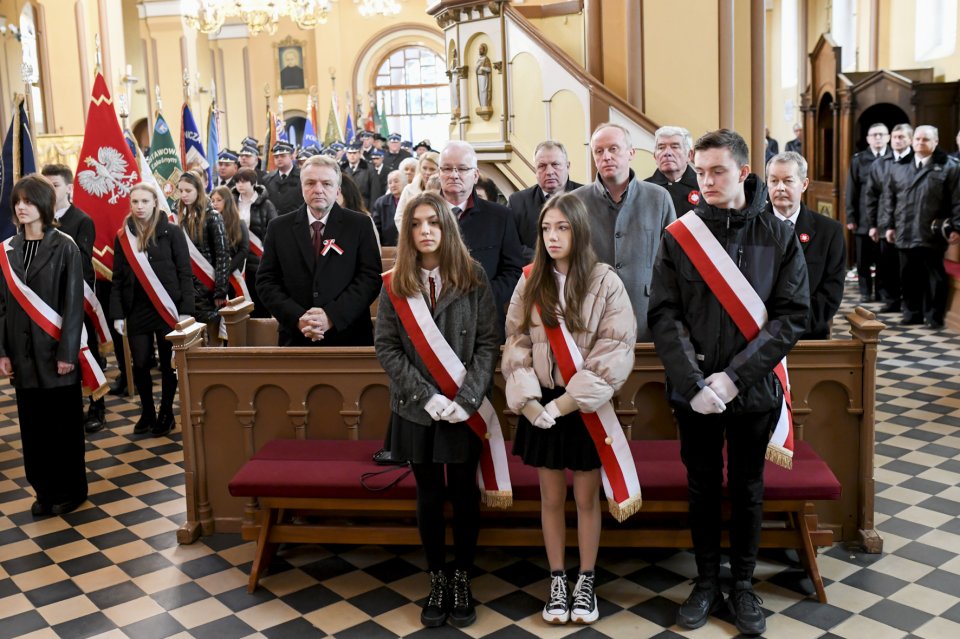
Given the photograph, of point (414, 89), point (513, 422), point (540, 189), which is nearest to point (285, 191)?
point (540, 189)

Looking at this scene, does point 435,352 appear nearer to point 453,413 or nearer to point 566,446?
point 453,413

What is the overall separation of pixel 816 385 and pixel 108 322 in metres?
4.92

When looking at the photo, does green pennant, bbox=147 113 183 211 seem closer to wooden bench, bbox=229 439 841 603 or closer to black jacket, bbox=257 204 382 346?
black jacket, bbox=257 204 382 346

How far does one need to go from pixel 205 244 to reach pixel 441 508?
12.0 ft

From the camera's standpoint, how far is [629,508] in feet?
11.3

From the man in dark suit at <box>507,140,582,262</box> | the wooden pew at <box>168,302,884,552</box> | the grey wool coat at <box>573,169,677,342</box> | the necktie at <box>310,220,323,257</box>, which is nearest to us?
the wooden pew at <box>168,302,884,552</box>

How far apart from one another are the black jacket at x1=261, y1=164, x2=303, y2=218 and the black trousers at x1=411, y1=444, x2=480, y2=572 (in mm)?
5456

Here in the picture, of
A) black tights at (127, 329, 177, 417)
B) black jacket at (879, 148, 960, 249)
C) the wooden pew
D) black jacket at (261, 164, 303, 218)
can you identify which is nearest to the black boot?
the wooden pew

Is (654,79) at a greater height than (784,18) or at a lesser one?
lesser

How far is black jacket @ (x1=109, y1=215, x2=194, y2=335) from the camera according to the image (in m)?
5.88

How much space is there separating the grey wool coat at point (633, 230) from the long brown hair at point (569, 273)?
0.76 meters

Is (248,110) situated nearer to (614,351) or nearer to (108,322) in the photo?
(108,322)

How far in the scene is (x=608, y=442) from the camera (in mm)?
3381

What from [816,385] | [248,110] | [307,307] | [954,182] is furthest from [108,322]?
[248,110]
